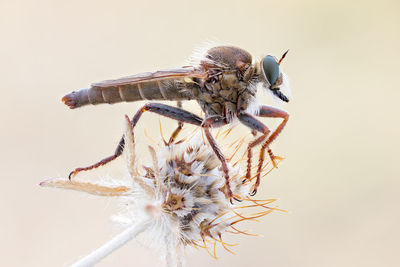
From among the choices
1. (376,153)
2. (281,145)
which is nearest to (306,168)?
(281,145)

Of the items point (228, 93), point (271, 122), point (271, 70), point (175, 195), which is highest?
point (271, 70)

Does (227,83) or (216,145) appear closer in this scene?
(216,145)

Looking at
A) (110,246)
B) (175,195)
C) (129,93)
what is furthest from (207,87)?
(110,246)

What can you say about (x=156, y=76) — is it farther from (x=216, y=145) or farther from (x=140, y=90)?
(x=216, y=145)

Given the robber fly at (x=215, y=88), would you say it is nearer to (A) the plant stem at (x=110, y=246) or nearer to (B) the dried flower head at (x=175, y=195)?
(B) the dried flower head at (x=175, y=195)

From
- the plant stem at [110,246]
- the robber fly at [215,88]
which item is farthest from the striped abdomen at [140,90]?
the plant stem at [110,246]

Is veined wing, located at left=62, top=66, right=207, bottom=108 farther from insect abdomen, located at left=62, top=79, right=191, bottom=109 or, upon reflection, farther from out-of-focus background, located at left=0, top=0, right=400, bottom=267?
out-of-focus background, located at left=0, top=0, right=400, bottom=267
